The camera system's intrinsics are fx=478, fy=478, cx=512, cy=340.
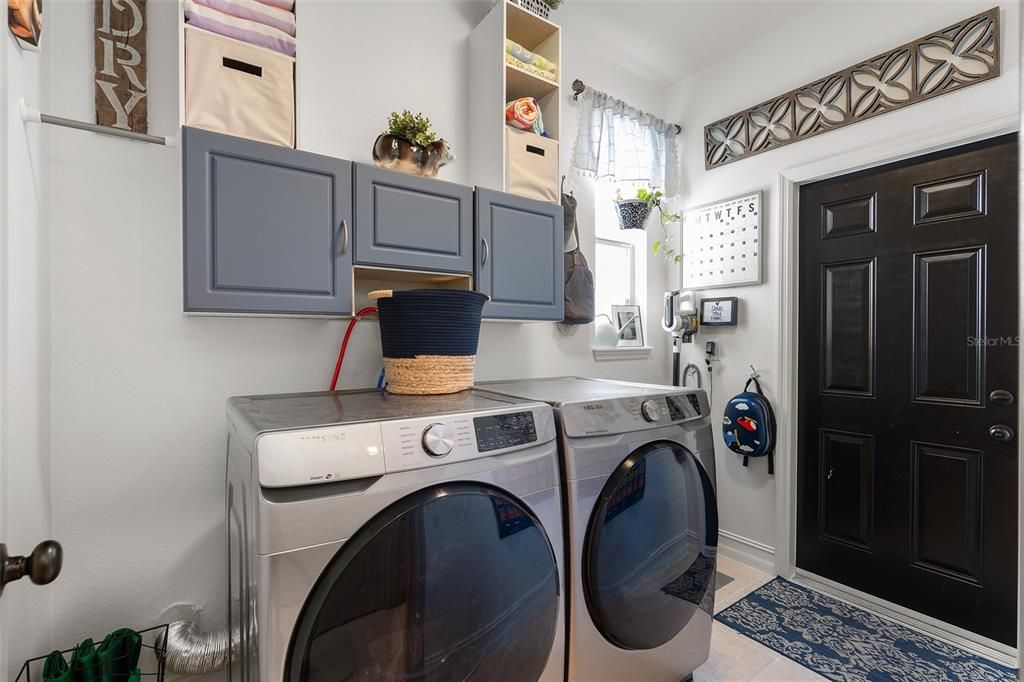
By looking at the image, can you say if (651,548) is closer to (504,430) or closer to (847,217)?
(504,430)

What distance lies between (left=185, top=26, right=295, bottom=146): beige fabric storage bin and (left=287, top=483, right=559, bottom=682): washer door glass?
1124 millimetres

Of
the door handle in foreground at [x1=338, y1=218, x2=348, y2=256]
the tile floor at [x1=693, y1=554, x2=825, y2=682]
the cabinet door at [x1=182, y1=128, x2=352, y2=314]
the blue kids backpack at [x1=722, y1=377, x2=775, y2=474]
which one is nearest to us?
the cabinet door at [x1=182, y1=128, x2=352, y2=314]

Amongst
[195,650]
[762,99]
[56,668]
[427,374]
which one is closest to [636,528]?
[427,374]

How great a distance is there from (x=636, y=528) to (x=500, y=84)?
1714 mm

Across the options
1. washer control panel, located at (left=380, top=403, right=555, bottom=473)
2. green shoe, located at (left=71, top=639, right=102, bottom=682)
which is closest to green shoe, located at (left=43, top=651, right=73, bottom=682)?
green shoe, located at (left=71, top=639, right=102, bottom=682)

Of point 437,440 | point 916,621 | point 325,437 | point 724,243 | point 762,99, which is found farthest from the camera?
point 724,243

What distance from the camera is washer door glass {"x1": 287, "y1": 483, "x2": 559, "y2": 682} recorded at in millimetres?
936

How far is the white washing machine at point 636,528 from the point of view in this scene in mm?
1306

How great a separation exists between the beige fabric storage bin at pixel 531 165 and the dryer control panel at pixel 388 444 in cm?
106

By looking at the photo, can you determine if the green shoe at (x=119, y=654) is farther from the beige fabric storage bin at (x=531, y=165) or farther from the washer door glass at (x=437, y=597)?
the beige fabric storage bin at (x=531, y=165)

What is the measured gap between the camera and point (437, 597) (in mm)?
1035

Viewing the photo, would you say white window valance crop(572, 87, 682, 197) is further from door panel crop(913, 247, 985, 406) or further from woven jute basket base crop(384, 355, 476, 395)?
woven jute basket base crop(384, 355, 476, 395)

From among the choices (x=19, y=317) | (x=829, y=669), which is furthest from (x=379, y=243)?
(x=829, y=669)

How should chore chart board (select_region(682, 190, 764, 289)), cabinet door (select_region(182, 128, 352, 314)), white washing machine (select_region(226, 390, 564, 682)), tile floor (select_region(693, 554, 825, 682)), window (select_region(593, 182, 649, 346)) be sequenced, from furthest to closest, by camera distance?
window (select_region(593, 182, 649, 346)) → chore chart board (select_region(682, 190, 764, 289)) → tile floor (select_region(693, 554, 825, 682)) → cabinet door (select_region(182, 128, 352, 314)) → white washing machine (select_region(226, 390, 564, 682))
